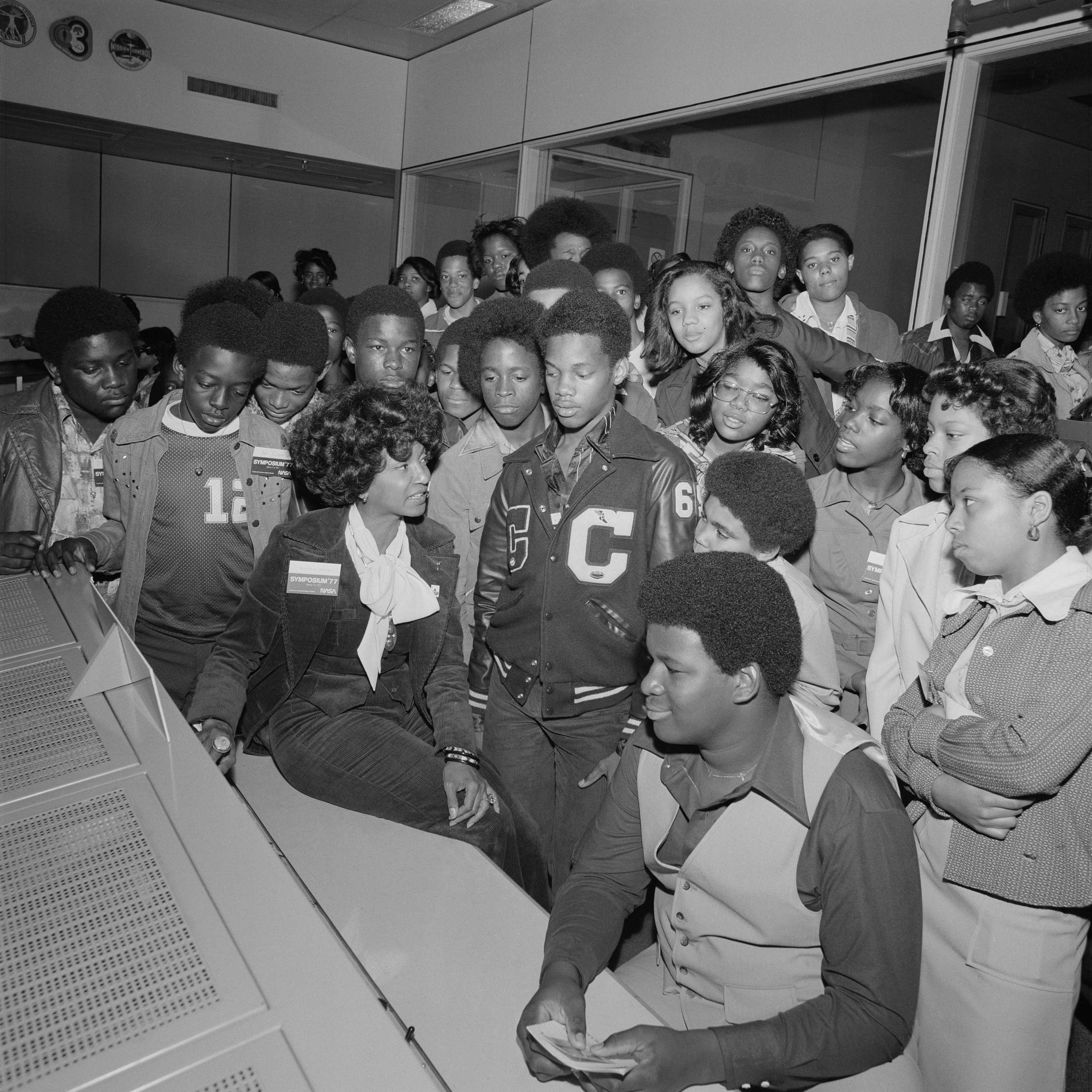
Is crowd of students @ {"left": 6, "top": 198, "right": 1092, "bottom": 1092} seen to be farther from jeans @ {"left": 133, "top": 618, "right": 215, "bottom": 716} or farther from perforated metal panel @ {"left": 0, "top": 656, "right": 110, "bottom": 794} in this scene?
perforated metal panel @ {"left": 0, "top": 656, "right": 110, "bottom": 794}

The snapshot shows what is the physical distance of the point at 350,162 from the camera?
9508mm

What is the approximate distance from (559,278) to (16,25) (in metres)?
7.18

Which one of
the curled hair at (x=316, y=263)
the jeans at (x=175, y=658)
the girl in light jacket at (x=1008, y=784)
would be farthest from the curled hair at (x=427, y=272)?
the girl in light jacket at (x=1008, y=784)

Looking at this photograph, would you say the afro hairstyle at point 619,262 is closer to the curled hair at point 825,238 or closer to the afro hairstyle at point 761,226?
the afro hairstyle at point 761,226

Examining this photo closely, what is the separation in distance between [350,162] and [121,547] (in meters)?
7.93

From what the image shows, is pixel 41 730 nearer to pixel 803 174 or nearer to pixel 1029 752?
pixel 1029 752

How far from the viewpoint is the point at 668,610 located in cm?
150

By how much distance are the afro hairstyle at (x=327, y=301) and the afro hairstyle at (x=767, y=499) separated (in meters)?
2.37

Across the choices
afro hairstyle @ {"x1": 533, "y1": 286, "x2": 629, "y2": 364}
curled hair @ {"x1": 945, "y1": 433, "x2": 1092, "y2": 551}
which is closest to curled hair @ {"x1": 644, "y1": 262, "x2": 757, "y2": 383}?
afro hairstyle @ {"x1": 533, "y1": 286, "x2": 629, "y2": 364}

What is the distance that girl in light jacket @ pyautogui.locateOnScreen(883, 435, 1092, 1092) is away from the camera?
1573 millimetres

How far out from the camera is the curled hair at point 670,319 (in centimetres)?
315

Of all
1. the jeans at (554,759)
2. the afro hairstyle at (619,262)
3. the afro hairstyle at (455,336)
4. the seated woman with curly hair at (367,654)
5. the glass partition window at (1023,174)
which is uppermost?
the glass partition window at (1023,174)

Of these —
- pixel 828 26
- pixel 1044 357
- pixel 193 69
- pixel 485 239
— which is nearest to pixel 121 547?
pixel 485 239

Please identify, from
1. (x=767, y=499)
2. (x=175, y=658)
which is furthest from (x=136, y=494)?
(x=767, y=499)
